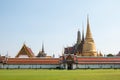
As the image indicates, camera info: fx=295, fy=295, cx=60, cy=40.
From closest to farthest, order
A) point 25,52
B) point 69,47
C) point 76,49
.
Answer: point 25,52, point 76,49, point 69,47

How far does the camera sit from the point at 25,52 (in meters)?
101

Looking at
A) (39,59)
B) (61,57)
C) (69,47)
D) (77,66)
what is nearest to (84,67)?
(77,66)

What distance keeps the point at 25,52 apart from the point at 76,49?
92.7 ft

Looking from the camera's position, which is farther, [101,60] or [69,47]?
[69,47]

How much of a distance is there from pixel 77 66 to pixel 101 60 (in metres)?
7.59

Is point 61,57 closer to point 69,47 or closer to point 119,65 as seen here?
point 119,65

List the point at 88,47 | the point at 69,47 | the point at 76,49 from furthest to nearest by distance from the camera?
the point at 69,47 < the point at 76,49 < the point at 88,47

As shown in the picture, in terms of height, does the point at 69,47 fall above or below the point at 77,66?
above

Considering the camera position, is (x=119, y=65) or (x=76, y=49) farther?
(x=76, y=49)

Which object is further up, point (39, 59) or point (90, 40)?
point (90, 40)

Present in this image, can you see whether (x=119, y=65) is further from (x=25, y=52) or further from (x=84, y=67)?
(x=25, y=52)

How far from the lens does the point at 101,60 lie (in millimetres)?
89500

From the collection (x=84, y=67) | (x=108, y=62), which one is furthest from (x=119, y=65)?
(x=84, y=67)

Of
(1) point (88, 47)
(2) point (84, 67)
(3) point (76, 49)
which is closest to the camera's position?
(2) point (84, 67)
